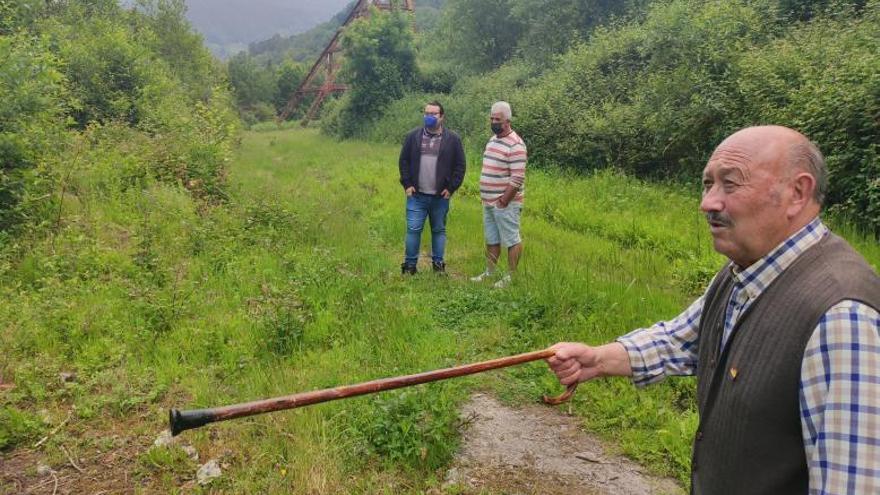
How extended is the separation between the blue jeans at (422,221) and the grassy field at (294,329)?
1.26 feet

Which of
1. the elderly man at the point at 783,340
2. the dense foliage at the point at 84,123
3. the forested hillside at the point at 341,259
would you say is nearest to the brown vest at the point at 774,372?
the elderly man at the point at 783,340

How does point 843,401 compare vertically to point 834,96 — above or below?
below

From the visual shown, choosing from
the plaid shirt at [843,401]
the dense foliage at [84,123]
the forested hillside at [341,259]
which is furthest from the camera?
the dense foliage at [84,123]

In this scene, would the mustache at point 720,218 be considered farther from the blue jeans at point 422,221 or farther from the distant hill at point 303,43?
the distant hill at point 303,43

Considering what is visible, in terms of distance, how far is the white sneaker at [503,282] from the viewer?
5.92 m

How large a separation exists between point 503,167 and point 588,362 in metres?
4.26

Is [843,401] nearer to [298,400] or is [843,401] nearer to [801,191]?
[801,191]

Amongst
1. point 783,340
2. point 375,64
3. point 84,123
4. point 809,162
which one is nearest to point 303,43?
point 375,64

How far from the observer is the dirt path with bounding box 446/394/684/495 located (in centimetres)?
329

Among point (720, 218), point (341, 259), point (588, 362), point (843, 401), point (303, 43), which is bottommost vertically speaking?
point (341, 259)

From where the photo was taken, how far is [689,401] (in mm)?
3965

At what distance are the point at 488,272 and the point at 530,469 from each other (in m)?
3.26

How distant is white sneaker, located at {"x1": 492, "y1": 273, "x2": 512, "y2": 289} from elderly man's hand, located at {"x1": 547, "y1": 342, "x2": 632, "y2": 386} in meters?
3.68

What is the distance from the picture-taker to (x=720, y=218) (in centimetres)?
163
